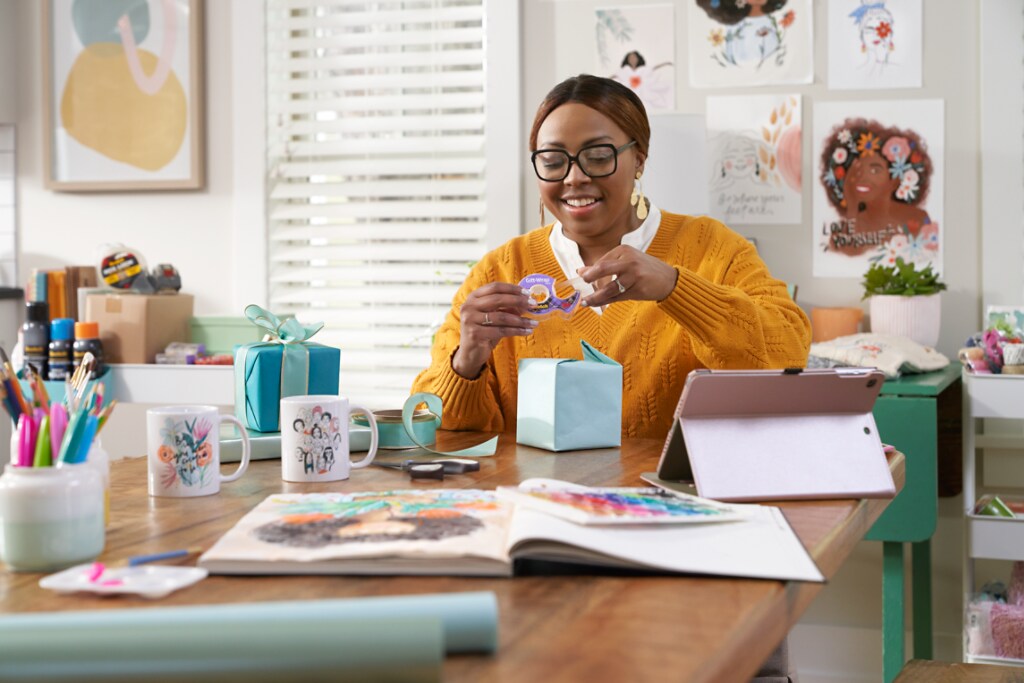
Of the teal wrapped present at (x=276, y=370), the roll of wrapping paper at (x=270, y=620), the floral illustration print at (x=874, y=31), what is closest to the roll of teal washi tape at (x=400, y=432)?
the teal wrapped present at (x=276, y=370)

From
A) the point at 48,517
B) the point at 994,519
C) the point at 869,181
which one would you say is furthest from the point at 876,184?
the point at 48,517

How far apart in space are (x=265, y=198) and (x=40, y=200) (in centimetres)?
88

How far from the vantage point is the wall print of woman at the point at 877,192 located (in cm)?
295

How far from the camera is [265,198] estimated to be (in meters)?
3.54

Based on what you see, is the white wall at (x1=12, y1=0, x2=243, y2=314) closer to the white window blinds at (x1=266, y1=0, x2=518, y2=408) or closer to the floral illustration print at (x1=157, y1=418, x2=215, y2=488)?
the white window blinds at (x1=266, y1=0, x2=518, y2=408)

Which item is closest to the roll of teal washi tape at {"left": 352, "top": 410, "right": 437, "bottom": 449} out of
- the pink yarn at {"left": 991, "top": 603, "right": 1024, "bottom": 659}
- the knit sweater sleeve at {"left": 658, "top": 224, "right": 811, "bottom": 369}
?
the knit sweater sleeve at {"left": 658, "top": 224, "right": 811, "bottom": 369}

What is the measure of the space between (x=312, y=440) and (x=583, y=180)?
0.83 meters

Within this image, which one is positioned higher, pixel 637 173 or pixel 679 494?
pixel 637 173

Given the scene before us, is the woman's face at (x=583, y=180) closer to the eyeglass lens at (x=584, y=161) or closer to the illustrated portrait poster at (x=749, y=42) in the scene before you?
the eyeglass lens at (x=584, y=161)

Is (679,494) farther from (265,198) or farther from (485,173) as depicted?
(265,198)

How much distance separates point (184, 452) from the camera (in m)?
1.16

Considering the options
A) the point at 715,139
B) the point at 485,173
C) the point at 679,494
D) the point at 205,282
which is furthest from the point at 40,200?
the point at 679,494

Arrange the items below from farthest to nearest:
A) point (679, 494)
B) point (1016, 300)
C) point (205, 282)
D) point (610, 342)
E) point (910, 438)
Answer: point (205, 282)
point (1016, 300)
point (910, 438)
point (610, 342)
point (679, 494)

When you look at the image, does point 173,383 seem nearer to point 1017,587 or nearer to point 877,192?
point 877,192
